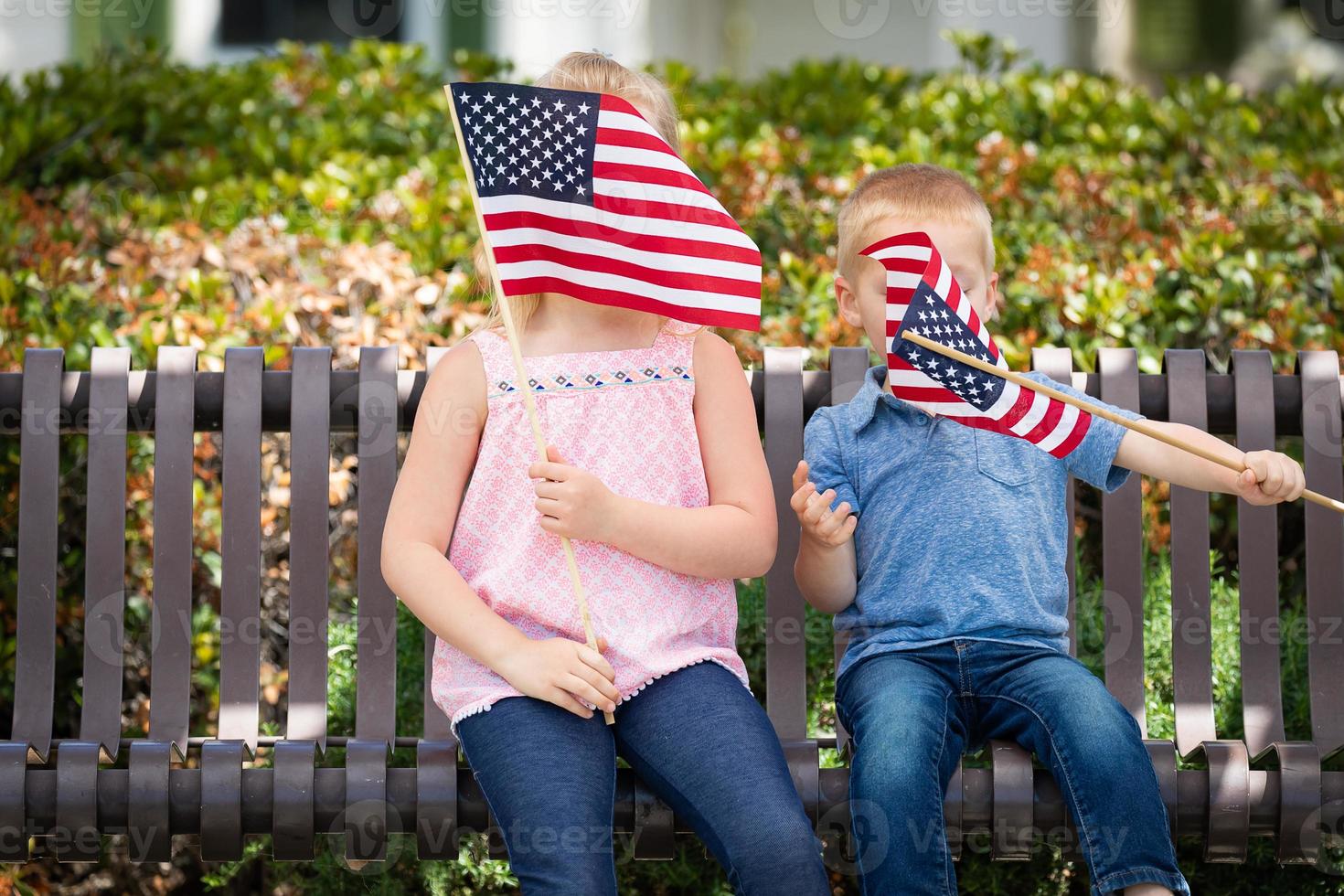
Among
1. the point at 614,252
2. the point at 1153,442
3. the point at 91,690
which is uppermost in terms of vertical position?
the point at 614,252

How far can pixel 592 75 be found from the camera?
288 centimetres

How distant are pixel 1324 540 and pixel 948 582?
0.93 m

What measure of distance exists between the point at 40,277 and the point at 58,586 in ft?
2.64

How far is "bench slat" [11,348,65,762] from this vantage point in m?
→ 3.07

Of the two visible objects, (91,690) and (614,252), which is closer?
(614,252)

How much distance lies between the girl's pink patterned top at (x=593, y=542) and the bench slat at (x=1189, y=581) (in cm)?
101

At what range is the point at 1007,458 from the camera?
298cm

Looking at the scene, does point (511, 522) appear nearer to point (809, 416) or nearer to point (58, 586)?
point (809, 416)

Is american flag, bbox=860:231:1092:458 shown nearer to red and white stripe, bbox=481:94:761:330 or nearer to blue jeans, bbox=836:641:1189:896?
red and white stripe, bbox=481:94:761:330

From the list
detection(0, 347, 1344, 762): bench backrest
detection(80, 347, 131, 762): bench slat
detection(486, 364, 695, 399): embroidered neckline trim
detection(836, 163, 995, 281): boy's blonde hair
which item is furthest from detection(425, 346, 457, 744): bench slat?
detection(836, 163, 995, 281): boy's blonde hair

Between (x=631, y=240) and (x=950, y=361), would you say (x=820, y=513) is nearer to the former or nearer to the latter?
(x=950, y=361)

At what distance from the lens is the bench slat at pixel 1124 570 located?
123 inches

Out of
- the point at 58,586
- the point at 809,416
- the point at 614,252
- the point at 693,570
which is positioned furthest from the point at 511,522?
the point at 58,586

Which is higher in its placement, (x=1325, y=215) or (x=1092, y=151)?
(x=1092, y=151)
